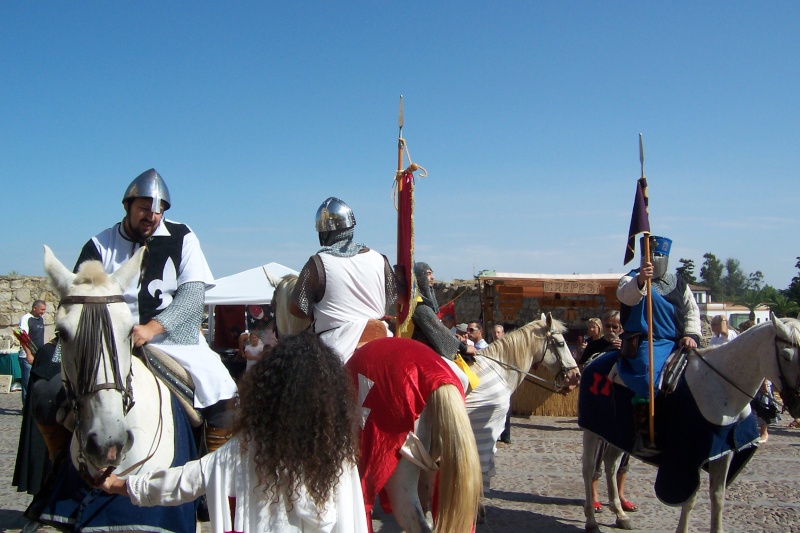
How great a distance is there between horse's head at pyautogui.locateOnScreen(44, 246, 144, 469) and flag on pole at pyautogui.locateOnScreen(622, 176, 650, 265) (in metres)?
3.92

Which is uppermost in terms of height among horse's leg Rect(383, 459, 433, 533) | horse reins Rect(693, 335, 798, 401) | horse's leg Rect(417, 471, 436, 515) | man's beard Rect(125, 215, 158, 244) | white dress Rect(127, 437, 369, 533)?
man's beard Rect(125, 215, 158, 244)

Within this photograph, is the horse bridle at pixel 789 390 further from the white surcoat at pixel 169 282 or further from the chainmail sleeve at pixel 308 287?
the white surcoat at pixel 169 282

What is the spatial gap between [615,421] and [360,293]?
268 centimetres

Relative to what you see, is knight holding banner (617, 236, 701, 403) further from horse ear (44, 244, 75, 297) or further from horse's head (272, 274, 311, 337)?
horse ear (44, 244, 75, 297)

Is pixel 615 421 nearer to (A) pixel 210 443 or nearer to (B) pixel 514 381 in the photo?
(B) pixel 514 381

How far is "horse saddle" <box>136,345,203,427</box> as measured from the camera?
3.34 m

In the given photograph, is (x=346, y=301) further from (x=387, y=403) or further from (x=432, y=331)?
(x=432, y=331)

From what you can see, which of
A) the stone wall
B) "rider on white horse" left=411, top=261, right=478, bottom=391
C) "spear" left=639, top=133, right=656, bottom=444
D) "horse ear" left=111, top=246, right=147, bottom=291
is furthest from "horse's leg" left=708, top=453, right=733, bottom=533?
the stone wall

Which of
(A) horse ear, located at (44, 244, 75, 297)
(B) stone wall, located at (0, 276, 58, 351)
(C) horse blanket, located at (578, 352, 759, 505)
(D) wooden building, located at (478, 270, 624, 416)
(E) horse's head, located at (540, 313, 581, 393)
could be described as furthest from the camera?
(B) stone wall, located at (0, 276, 58, 351)

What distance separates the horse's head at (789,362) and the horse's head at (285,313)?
325 cm

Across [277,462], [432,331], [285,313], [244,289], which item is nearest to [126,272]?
[277,462]

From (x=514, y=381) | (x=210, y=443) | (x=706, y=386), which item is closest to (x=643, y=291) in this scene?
(x=706, y=386)

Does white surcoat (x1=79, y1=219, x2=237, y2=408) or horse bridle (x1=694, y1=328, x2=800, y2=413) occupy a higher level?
white surcoat (x1=79, y1=219, x2=237, y2=408)

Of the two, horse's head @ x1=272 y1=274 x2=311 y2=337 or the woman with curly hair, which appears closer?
the woman with curly hair
